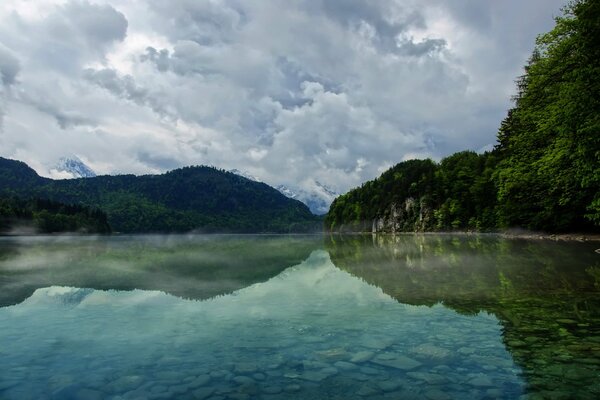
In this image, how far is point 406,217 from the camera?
177 m

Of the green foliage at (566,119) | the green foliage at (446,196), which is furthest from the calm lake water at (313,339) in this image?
the green foliage at (446,196)

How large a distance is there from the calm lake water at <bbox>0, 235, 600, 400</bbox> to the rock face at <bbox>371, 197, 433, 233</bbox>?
134 meters

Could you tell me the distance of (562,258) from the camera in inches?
1339

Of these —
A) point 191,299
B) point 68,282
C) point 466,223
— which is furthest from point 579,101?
point 466,223

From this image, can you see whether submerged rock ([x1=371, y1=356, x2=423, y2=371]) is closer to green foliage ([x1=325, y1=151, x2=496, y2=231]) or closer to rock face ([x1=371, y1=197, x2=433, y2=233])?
green foliage ([x1=325, y1=151, x2=496, y2=231])

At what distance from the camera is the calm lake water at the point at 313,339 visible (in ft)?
31.3

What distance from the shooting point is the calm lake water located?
9547 millimetres

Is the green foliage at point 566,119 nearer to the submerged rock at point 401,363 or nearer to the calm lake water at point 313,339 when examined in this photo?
the calm lake water at point 313,339

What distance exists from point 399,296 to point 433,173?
153469 millimetres

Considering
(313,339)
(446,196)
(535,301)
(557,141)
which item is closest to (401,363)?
(313,339)

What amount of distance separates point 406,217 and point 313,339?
554 feet

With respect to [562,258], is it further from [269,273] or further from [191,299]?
[191,299]

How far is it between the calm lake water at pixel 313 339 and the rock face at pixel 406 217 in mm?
133877

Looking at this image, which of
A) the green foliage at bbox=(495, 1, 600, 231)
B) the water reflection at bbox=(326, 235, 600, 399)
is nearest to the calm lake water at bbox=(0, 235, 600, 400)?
the water reflection at bbox=(326, 235, 600, 399)
